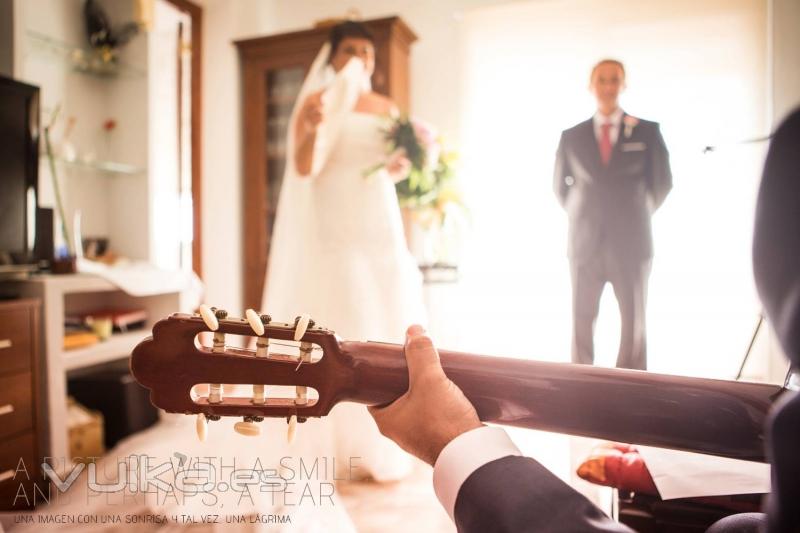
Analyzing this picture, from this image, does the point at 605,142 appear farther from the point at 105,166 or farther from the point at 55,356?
the point at 105,166

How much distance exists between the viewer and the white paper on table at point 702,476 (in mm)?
827

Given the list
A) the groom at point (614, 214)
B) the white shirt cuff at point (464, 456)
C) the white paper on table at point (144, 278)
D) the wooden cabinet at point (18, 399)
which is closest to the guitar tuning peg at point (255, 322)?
the white shirt cuff at point (464, 456)

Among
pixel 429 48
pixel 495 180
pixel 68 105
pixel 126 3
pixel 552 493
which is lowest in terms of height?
pixel 552 493

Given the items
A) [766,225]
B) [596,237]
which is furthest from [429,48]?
[766,225]

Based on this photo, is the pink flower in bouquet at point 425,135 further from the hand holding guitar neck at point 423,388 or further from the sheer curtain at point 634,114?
the hand holding guitar neck at point 423,388

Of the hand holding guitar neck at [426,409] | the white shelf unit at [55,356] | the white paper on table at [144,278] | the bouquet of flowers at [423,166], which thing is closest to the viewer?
the hand holding guitar neck at [426,409]

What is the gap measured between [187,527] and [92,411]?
1.36m

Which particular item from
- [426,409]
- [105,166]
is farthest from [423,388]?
[105,166]

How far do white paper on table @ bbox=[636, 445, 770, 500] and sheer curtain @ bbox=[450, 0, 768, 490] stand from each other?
0.52 ft

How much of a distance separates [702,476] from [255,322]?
781 mm

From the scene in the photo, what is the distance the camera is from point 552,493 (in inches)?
18.8

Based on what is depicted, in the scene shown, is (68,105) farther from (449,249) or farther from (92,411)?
(449,249)

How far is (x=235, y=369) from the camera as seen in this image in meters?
0.64

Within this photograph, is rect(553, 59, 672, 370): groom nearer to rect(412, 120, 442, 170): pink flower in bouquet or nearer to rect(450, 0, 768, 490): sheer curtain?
rect(450, 0, 768, 490): sheer curtain
